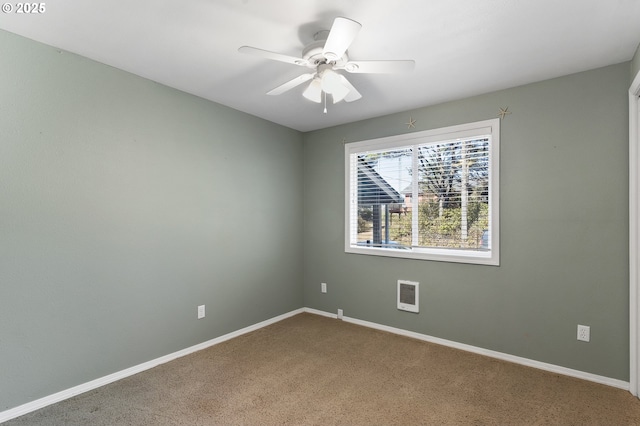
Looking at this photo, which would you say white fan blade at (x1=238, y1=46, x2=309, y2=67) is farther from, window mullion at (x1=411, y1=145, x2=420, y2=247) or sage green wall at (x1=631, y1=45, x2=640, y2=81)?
sage green wall at (x1=631, y1=45, x2=640, y2=81)

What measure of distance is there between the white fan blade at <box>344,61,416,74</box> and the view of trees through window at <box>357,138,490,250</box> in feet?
5.04

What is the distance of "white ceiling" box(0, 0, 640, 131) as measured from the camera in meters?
1.77

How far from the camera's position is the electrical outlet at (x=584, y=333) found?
251 centimetres

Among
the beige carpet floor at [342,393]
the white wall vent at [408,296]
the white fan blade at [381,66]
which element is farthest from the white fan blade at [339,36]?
the white wall vent at [408,296]

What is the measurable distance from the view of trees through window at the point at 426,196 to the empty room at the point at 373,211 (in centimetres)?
2

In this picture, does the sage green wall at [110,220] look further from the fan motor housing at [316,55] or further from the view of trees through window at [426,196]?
the fan motor housing at [316,55]

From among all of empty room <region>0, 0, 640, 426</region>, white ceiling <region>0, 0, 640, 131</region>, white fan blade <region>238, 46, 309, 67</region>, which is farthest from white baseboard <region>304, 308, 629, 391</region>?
white fan blade <region>238, 46, 309, 67</region>

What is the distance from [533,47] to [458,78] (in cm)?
57

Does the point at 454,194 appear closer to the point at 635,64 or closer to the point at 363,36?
the point at 635,64

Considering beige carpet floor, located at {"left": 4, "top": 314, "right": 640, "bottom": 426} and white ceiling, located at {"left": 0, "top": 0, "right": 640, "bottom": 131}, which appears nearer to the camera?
white ceiling, located at {"left": 0, "top": 0, "right": 640, "bottom": 131}

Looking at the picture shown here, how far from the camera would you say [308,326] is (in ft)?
12.1

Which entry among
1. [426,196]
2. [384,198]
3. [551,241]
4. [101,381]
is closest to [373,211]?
[384,198]

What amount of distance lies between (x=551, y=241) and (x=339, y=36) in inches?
94.1

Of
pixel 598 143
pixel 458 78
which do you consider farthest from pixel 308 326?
pixel 598 143
